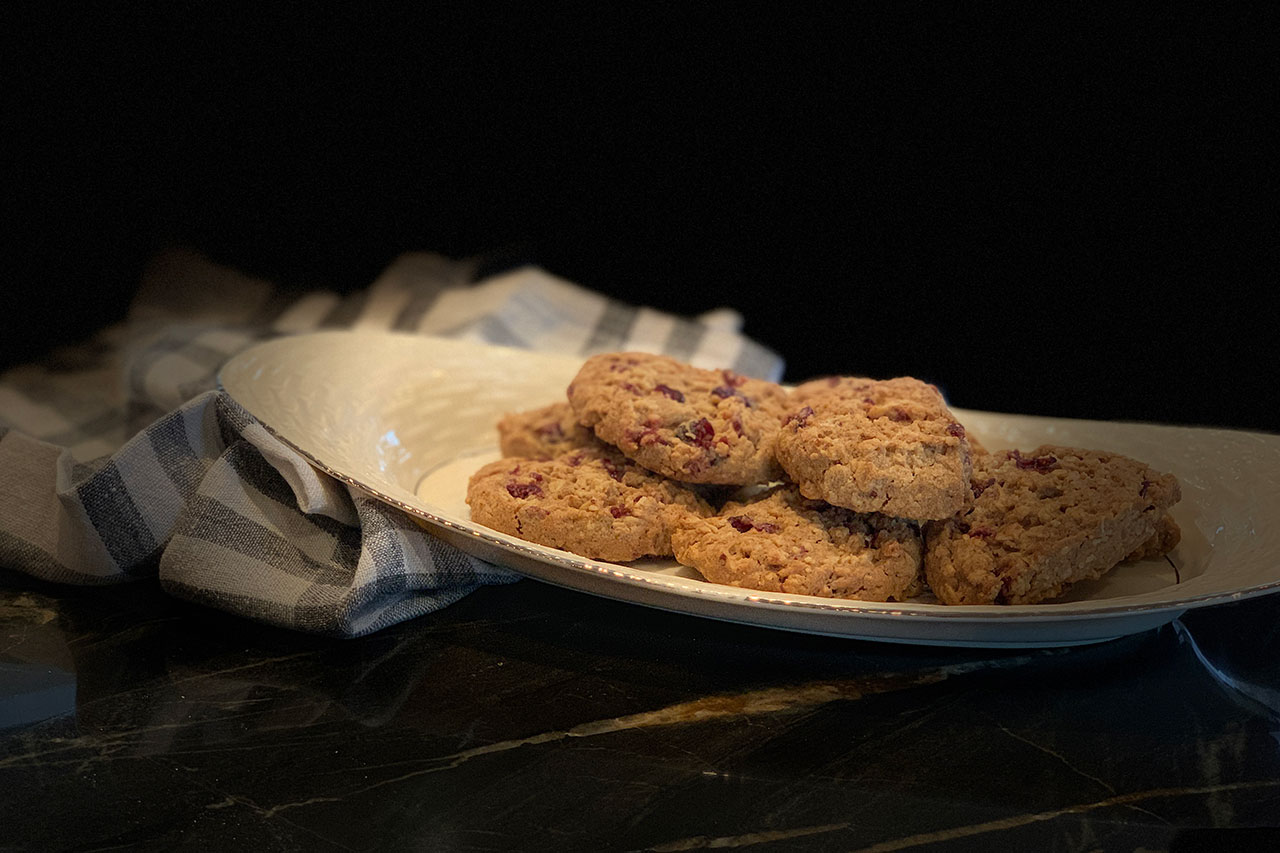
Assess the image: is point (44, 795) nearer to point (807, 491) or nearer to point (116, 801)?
point (116, 801)

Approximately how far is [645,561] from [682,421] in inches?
10.1

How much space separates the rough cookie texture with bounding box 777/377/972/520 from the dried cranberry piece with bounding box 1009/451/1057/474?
16 cm

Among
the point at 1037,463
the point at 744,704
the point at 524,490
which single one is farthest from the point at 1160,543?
the point at 524,490

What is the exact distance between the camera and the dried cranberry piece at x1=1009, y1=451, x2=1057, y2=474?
1.94 meters

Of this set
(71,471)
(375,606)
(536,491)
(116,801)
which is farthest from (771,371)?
(116,801)

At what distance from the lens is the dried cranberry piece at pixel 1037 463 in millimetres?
1944

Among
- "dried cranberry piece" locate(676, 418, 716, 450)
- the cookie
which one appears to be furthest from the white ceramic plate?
"dried cranberry piece" locate(676, 418, 716, 450)

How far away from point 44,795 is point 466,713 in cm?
56

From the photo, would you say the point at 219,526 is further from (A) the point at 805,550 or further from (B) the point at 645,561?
(A) the point at 805,550

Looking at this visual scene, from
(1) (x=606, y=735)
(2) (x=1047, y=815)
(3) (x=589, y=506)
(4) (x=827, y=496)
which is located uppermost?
(4) (x=827, y=496)

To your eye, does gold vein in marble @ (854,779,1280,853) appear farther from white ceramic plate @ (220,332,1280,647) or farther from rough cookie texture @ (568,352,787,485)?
rough cookie texture @ (568,352,787,485)

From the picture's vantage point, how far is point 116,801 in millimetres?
1454

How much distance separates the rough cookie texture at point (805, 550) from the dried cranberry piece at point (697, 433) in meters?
0.13

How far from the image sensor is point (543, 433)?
231cm
